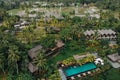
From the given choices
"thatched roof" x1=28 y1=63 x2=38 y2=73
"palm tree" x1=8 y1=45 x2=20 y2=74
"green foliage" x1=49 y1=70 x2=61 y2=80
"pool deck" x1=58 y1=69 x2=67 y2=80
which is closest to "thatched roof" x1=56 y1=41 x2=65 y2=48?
"pool deck" x1=58 y1=69 x2=67 y2=80

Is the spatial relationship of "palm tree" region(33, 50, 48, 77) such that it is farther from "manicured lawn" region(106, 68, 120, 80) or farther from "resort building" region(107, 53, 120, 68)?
"resort building" region(107, 53, 120, 68)

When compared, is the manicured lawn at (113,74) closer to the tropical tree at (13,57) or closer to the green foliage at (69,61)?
the green foliage at (69,61)

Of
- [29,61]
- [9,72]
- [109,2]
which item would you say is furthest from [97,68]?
[109,2]

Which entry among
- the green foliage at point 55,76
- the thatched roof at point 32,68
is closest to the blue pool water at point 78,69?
the green foliage at point 55,76

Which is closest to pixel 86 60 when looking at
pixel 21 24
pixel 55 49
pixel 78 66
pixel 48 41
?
pixel 78 66

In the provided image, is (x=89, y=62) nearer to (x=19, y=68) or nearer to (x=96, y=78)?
(x=96, y=78)

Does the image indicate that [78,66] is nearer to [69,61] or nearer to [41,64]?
[69,61]
